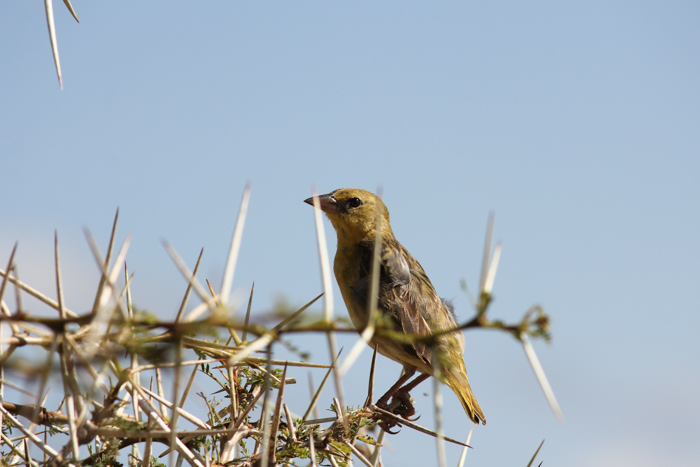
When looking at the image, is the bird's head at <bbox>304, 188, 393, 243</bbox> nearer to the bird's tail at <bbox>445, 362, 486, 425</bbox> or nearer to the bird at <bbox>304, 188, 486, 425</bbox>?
the bird at <bbox>304, 188, 486, 425</bbox>

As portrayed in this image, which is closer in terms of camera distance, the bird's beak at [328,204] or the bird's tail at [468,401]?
the bird's tail at [468,401]

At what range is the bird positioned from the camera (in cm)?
529

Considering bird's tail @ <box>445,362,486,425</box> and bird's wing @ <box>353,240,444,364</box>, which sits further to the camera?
bird's wing @ <box>353,240,444,364</box>

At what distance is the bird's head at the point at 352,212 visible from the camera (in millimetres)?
6383

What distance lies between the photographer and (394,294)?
5.83m

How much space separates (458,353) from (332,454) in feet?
10.9

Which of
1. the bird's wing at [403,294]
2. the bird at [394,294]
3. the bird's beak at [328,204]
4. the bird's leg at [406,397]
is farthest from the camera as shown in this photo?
the bird's beak at [328,204]

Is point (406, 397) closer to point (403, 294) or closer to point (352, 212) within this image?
point (403, 294)

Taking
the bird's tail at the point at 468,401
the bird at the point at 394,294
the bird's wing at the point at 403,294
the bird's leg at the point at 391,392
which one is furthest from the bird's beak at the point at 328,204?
the bird's tail at the point at 468,401

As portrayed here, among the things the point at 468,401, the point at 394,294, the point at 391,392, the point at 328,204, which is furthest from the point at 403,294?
the point at 328,204

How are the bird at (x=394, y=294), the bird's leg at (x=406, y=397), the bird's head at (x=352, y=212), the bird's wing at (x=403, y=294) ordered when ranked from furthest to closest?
the bird's head at (x=352, y=212), the bird's wing at (x=403, y=294), the bird at (x=394, y=294), the bird's leg at (x=406, y=397)

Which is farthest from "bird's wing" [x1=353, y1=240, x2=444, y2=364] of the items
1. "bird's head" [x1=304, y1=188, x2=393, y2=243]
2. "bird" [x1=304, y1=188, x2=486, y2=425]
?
"bird's head" [x1=304, y1=188, x2=393, y2=243]

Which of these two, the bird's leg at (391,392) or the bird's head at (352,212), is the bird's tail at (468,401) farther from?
the bird's head at (352,212)

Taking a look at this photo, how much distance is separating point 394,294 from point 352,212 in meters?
1.02
